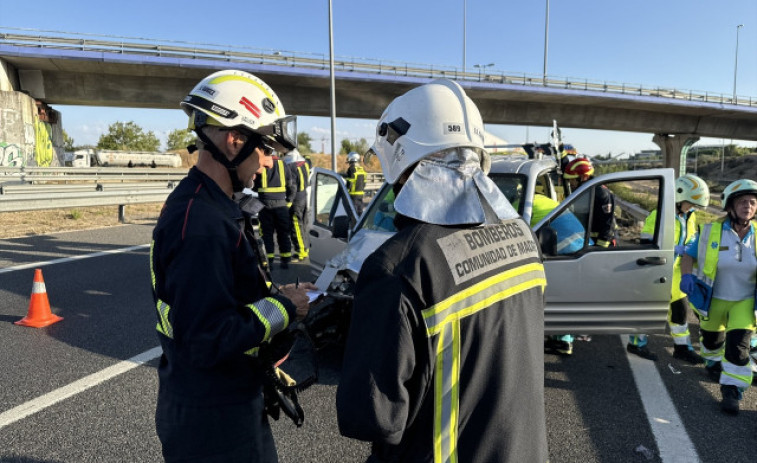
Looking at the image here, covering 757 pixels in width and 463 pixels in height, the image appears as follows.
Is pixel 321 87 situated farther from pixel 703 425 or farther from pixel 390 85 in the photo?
pixel 703 425

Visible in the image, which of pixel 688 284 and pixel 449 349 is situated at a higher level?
pixel 449 349

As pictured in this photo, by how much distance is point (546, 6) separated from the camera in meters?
43.8

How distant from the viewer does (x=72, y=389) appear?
12.3 feet

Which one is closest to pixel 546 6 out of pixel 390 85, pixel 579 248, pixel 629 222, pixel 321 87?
pixel 390 85

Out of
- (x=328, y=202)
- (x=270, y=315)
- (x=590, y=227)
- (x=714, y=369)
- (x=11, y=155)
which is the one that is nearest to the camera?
(x=270, y=315)

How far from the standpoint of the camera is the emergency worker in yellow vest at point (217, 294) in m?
1.57

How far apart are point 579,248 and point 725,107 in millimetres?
42117

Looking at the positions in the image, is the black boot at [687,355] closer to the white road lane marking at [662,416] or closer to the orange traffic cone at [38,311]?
the white road lane marking at [662,416]

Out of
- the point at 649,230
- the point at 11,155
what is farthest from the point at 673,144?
the point at 11,155

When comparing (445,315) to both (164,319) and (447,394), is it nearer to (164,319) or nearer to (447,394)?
(447,394)

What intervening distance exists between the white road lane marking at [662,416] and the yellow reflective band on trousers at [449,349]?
260cm

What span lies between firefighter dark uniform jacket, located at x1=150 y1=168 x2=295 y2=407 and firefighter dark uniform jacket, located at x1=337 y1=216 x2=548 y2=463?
568 mm

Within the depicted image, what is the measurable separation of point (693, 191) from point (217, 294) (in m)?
5.44

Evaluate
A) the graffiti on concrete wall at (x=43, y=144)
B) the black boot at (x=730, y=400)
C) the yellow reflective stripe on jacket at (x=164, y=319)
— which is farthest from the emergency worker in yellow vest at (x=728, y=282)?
the graffiti on concrete wall at (x=43, y=144)
